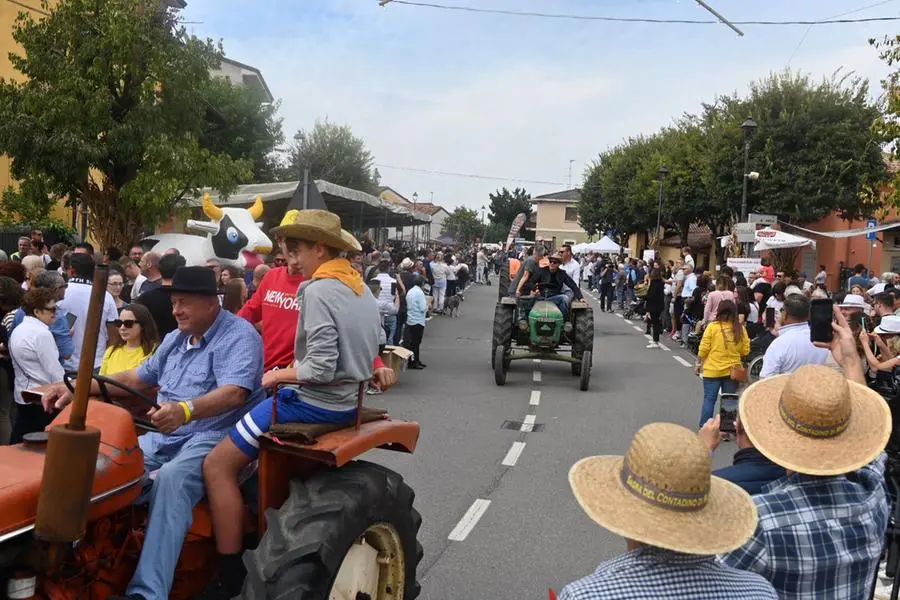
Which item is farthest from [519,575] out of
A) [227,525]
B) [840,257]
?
[840,257]

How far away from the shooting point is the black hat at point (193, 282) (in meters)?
3.82

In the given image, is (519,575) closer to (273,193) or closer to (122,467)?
(122,467)

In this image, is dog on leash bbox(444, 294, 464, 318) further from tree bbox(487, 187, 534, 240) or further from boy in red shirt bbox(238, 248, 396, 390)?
tree bbox(487, 187, 534, 240)

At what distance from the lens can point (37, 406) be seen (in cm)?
608

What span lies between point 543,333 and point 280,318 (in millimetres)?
8791

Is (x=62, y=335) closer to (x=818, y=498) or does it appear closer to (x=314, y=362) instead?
(x=314, y=362)

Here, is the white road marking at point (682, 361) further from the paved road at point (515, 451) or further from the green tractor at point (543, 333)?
the green tractor at point (543, 333)

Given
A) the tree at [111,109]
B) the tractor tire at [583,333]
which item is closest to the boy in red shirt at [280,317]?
the tractor tire at [583,333]

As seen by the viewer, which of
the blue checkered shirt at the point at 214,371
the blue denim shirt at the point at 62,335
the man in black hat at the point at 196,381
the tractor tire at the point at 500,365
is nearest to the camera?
the man in black hat at the point at 196,381

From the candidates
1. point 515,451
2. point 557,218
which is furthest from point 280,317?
point 557,218

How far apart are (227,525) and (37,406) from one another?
125 inches

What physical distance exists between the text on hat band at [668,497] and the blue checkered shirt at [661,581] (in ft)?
0.39

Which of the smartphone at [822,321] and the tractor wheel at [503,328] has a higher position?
the smartphone at [822,321]

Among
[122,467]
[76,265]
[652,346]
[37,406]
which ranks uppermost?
[76,265]
